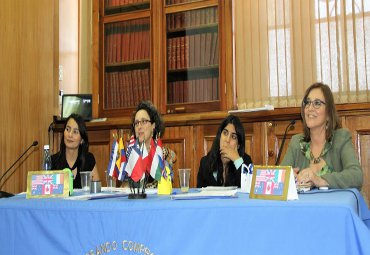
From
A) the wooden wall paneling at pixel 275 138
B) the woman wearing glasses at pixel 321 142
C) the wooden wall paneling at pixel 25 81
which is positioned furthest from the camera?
the wooden wall paneling at pixel 25 81

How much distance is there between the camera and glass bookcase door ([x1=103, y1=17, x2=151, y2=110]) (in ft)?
11.8

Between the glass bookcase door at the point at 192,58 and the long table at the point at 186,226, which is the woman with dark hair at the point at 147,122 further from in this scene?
the long table at the point at 186,226

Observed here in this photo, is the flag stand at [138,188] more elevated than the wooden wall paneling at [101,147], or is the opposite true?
the wooden wall paneling at [101,147]

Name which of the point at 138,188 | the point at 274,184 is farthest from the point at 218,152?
the point at 274,184

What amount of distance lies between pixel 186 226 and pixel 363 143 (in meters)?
1.86

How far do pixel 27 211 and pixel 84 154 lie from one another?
138 cm

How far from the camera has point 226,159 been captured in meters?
2.46

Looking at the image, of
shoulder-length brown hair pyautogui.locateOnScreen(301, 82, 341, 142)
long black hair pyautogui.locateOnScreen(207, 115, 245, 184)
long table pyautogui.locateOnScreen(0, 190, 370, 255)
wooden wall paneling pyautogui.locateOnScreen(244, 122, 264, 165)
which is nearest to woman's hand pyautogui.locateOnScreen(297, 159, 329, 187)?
long table pyautogui.locateOnScreen(0, 190, 370, 255)

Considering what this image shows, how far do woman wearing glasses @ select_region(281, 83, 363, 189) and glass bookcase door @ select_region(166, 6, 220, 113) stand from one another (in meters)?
1.22

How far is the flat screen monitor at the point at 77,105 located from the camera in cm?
366

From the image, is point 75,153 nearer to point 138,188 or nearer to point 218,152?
point 218,152

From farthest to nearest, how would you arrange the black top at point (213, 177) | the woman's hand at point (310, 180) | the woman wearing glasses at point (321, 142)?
the black top at point (213, 177) → the woman wearing glasses at point (321, 142) → the woman's hand at point (310, 180)

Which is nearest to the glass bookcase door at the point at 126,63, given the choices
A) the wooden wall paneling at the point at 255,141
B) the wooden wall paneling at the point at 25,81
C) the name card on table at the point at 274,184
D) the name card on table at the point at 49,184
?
the wooden wall paneling at the point at 25,81

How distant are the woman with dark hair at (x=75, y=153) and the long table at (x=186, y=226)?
1.22m
